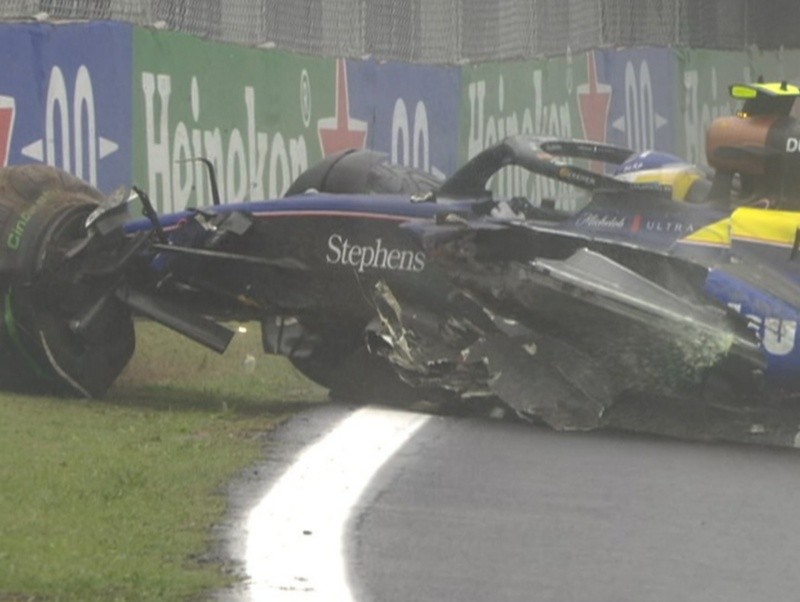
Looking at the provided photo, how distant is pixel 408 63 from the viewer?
1878 centimetres

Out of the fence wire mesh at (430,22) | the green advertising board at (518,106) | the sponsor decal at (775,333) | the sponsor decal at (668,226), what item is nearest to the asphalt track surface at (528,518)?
the sponsor decal at (775,333)

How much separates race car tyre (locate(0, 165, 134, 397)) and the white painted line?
1.42 metres

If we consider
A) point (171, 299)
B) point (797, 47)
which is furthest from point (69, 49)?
point (797, 47)

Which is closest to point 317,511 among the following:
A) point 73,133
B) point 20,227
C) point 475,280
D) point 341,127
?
point 475,280

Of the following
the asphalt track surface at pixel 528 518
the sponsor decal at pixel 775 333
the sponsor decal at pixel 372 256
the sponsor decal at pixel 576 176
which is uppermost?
the sponsor decal at pixel 576 176

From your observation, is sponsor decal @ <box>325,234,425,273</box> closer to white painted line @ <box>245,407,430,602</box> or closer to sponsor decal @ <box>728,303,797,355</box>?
white painted line @ <box>245,407,430,602</box>

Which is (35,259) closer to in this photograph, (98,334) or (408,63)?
(98,334)

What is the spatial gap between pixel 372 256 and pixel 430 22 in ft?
27.9

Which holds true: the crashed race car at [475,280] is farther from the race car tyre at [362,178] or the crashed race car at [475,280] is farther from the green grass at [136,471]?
the green grass at [136,471]

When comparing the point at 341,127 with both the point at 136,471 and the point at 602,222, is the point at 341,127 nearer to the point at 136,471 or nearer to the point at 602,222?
the point at 602,222

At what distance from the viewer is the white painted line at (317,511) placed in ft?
22.1

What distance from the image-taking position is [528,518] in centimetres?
813

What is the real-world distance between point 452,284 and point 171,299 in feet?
5.04

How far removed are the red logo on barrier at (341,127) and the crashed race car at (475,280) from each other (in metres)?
5.02
